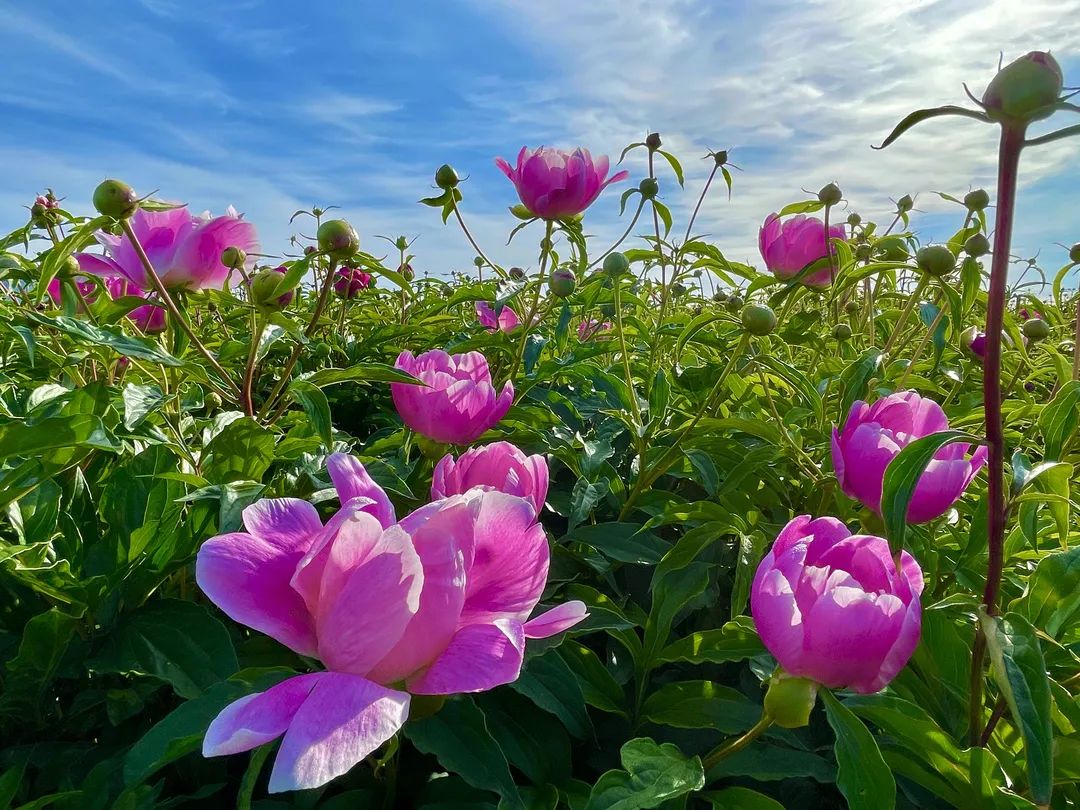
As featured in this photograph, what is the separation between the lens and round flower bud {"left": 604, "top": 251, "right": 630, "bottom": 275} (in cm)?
130

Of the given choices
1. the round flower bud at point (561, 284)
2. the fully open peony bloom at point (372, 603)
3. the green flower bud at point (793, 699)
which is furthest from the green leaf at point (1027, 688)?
the round flower bud at point (561, 284)

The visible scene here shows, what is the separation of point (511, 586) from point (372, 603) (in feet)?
0.37

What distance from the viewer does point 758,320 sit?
1.01 m

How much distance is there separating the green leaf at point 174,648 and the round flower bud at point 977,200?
1.64 m

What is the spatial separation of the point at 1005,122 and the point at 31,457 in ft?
2.85

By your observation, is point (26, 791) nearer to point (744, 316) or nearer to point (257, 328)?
point (257, 328)

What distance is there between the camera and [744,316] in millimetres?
1029

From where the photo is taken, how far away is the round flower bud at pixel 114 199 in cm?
88

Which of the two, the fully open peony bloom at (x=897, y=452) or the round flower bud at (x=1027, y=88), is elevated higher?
the round flower bud at (x=1027, y=88)

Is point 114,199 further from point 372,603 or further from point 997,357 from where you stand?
point 997,357

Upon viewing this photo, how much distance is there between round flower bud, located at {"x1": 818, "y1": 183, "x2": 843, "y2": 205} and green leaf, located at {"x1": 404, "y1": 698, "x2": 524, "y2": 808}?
125 centimetres

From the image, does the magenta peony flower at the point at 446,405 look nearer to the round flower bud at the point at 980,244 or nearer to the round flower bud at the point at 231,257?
the round flower bud at the point at 231,257

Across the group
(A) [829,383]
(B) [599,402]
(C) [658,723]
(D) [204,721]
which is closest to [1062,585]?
(C) [658,723]

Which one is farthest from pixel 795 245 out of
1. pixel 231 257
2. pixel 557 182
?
pixel 231 257
